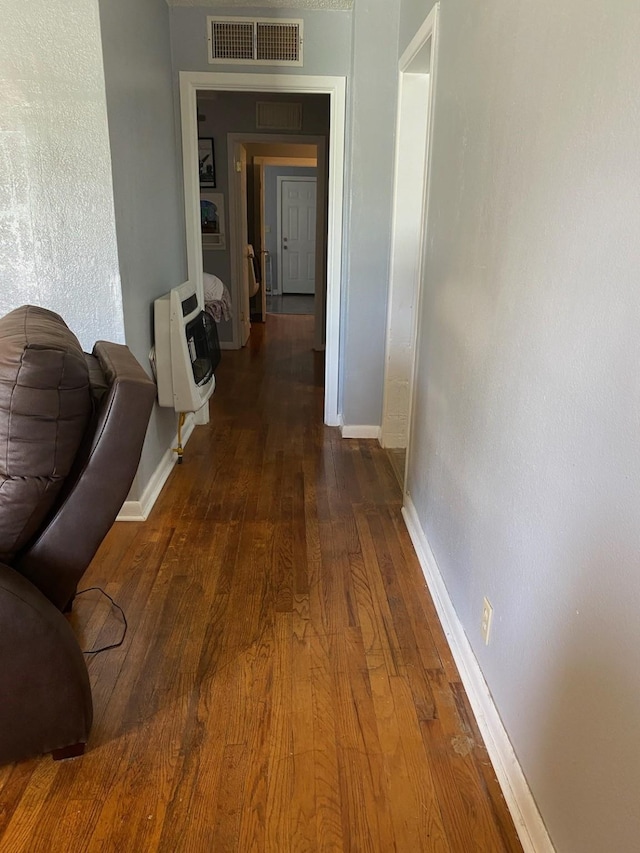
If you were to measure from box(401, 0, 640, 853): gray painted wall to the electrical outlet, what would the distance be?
0.11 feet

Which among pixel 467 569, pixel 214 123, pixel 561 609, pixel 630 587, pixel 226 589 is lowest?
pixel 226 589

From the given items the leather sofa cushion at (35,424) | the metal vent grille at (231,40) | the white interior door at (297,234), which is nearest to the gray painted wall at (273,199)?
the white interior door at (297,234)

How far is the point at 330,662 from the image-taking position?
2.00 meters

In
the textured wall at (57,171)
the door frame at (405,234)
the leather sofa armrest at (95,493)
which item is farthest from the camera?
the door frame at (405,234)

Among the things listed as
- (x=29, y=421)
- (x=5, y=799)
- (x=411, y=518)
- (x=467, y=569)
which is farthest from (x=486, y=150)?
(x=5, y=799)

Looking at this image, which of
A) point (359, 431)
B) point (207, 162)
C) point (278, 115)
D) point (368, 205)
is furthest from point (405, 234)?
point (207, 162)

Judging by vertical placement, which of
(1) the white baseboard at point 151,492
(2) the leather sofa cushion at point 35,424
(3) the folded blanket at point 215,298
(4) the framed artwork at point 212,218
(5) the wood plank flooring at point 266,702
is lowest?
(5) the wood plank flooring at point 266,702

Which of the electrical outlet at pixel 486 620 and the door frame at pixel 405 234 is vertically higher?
the door frame at pixel 405 234

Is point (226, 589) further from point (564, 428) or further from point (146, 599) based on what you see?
point (564, 428)

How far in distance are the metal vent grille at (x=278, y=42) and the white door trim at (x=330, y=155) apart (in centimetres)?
10

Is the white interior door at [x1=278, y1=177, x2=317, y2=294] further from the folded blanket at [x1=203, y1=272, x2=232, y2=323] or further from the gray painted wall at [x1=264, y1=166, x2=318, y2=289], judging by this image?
the folded blanket at [x1=203, y1=272, x2=232, y2=323]

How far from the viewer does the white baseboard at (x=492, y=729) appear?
1.39 m

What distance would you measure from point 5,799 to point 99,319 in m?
1.80

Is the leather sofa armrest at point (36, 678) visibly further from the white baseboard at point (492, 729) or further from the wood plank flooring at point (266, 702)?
the white baseboard at point (492, 729)
